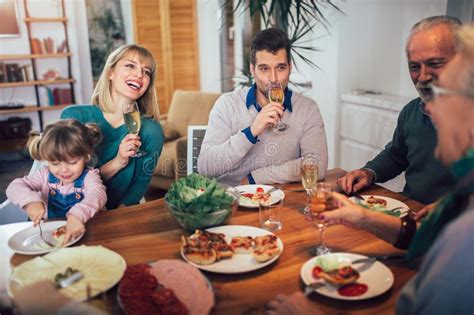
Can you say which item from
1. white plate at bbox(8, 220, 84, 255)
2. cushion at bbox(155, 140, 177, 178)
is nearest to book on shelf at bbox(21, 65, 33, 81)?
cushion at bbox(155, 140, 177, 178)

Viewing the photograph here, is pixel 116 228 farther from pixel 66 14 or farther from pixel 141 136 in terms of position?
pixel 66 14

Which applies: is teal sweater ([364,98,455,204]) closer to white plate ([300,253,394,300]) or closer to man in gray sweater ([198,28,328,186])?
man in gray sweater ([198,28,328,186])

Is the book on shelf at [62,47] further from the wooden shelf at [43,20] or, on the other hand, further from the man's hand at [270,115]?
the man's hand at [270,115]

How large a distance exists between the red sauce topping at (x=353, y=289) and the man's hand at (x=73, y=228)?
30.5 inches

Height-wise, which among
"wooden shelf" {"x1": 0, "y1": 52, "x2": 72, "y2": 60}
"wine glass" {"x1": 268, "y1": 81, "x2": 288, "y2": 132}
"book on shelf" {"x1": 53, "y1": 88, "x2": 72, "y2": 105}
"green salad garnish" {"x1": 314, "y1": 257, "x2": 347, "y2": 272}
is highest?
"wooden shelf" {"x1": 0, "y1": 52, "x2": 72, "y2": 60}

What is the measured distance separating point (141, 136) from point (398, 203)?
3.76 feet

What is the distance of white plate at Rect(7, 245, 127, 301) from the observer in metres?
1.02

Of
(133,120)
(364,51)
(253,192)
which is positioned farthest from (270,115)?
(364,51)

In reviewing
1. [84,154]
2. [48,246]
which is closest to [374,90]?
[84,154]

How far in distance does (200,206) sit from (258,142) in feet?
2.75

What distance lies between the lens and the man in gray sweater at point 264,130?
77.4 inches

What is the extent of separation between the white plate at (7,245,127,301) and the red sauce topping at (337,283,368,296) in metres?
0.54

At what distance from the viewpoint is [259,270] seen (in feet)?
3.68

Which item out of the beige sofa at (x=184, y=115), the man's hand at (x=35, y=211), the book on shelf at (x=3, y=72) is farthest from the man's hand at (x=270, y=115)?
the book on shelf at (x=3, y=72)
